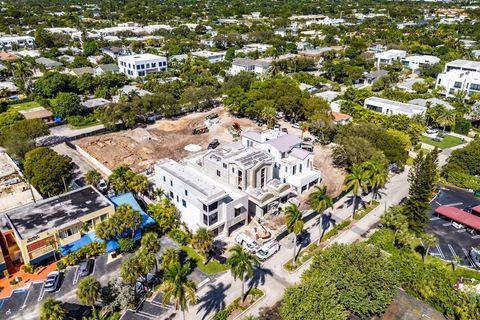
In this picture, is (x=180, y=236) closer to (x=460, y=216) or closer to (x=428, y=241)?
(x=428, y=241)

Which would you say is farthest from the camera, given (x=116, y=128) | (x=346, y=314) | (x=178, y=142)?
(x=116, y=128)

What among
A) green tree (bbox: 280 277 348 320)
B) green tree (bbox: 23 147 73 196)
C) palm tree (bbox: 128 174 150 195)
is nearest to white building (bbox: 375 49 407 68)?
palm tree (bbox: 128 174 150 195)

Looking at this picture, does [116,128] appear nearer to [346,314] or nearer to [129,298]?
[129,298]

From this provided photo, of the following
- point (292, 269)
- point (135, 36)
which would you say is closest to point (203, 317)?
point (292, 269)

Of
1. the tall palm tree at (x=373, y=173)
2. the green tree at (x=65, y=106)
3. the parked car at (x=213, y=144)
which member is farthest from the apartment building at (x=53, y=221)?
the green tree at (x=65, y=106)

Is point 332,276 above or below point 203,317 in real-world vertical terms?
above

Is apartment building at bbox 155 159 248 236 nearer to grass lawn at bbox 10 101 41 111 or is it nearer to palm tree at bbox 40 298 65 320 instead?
palm tree at bbox 40 298 65 320
